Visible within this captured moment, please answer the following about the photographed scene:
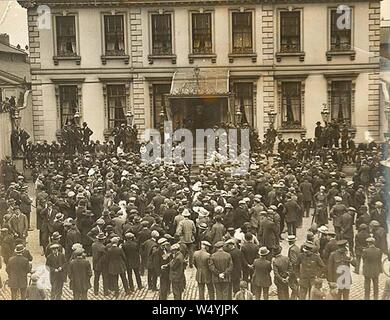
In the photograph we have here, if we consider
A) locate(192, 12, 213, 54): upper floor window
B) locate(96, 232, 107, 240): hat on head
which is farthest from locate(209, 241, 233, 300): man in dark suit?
locate(192, 12, 213, 54): upper floor window

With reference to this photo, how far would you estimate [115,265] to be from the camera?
285 inches

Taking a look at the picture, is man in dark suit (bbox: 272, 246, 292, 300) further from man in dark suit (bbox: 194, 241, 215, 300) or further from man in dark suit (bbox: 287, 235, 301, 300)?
man in dark suit (bbox: 194, 241, 215, 300)

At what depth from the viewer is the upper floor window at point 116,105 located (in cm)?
809

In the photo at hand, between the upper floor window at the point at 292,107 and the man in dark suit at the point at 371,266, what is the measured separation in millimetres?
1918

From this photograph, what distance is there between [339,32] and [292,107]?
116cm

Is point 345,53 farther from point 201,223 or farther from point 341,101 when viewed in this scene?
point 201,223

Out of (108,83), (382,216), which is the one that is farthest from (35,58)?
(382,216)

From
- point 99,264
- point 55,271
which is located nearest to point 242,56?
point 99,264

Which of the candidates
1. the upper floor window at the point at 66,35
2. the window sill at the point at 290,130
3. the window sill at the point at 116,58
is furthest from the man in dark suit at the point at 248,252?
the upper floor window at the point at 66,35

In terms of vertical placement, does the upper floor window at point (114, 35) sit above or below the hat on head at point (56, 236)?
above

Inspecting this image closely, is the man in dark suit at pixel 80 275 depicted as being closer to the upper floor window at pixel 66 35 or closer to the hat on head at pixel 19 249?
the hat on head at pixel 19 249

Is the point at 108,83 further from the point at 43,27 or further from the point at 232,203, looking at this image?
the point at 232,203

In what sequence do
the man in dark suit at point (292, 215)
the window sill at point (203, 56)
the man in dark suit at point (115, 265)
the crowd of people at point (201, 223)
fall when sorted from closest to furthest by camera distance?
the crowd of people at point (201, 223) → the man in dark suit at point (115, 265) → the man in dark suit at point (292, 215) → the window sill at point (203, 56)
